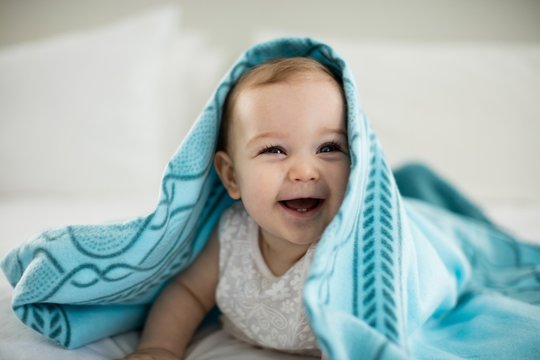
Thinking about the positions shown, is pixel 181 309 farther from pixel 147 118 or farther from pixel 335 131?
pixel 147 118

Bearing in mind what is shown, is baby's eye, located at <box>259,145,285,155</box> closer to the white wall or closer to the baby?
the baby

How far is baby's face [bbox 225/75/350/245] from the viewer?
2.36 ft

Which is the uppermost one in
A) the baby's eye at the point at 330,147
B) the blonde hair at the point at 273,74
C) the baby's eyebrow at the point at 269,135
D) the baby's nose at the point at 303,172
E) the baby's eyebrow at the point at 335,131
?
the blonde hair at the point at 273,74

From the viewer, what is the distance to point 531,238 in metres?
1.25

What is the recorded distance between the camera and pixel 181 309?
2.71 ft

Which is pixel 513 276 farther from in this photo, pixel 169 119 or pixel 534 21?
pixel 534 21

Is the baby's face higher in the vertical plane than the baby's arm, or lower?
higher

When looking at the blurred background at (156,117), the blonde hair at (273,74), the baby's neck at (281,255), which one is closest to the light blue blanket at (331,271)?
the blonde hair at (273,74)

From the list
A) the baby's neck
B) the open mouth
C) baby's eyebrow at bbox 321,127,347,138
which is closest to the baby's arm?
the baby's neck

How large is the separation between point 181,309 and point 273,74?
0.43 metres

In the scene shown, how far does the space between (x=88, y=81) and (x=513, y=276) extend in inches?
56.2

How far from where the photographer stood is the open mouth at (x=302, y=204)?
75 cm

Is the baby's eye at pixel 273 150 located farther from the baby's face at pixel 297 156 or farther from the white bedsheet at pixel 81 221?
the white bedsheet at pixel 81 221

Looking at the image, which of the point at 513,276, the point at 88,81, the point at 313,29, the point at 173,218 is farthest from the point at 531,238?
the point at 88,81
